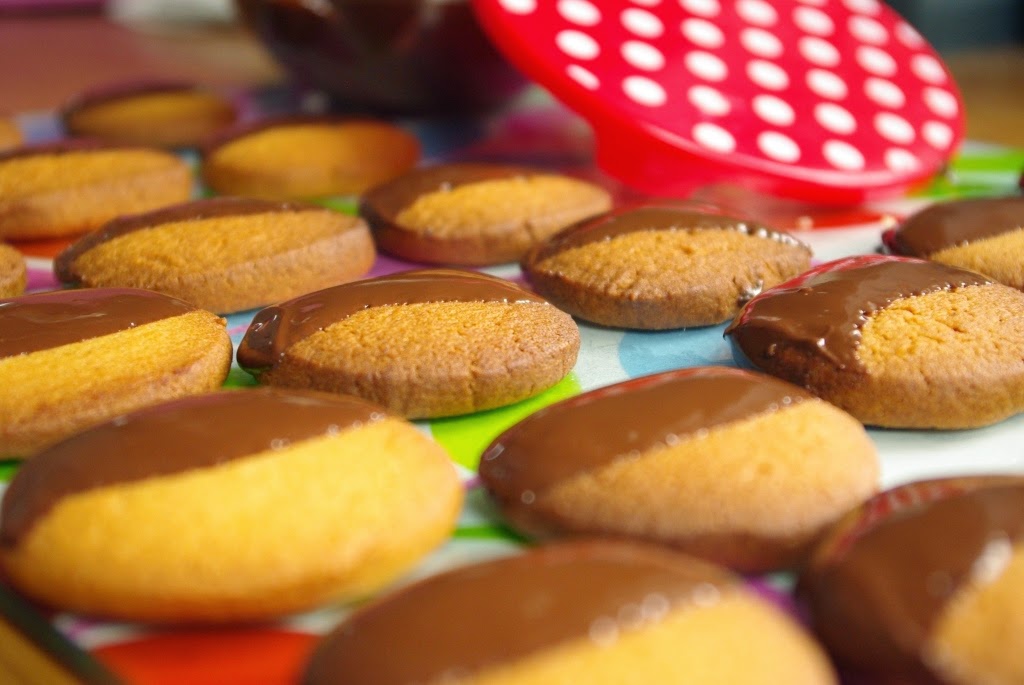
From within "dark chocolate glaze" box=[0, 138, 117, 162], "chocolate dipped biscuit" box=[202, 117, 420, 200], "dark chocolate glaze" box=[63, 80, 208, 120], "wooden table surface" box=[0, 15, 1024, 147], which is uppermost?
"dark chocolate glaze" box=[0, 138, 117, 162]

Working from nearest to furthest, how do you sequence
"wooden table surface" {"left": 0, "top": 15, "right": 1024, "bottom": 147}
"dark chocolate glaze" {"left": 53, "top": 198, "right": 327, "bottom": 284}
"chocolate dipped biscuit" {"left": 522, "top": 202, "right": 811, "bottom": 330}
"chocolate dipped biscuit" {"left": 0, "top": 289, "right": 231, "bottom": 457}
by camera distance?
"chocolate dipped biscuit" {"left": 0, "top": 289, "right": 231, "bottom": 457}, "chocolate dipped biscuit" {"left": 522, "top": 202, "right": 811, "bottom": 330}, "dark chocolate glaze" {"left": 53, "top": 198, "right": 327, "bottom": 284}, "wooden table surface" {"left": 0, "top": 15, "right": 1024, "bottom": 147}

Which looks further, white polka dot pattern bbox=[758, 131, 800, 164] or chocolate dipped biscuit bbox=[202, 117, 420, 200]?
chocolate dipped biscuit bbox=[202, 117, 420, 200]

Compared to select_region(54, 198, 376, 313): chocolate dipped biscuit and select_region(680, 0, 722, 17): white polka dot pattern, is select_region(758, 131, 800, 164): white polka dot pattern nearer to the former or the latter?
select_region(680, 0, 722, 17): white polka dot pattern

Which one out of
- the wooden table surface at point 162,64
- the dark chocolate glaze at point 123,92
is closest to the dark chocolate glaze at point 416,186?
the dark chocolate glaze at point 123,92

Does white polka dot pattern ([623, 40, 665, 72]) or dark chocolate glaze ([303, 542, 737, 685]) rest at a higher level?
white polka dot pattern ([623, 40, 665, 72])

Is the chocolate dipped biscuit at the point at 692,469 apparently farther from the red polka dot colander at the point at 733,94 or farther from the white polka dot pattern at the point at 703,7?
the white polka dot pattern at the point at 703,7

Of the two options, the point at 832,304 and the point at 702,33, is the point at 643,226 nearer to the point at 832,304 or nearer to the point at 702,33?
the point at 832,304

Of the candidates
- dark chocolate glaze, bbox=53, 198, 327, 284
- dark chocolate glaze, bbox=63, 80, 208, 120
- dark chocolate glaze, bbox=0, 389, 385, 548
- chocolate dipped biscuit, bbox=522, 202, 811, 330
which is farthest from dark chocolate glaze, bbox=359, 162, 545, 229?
dark chocolate glaze, bbox=63, 80, 208, 120
